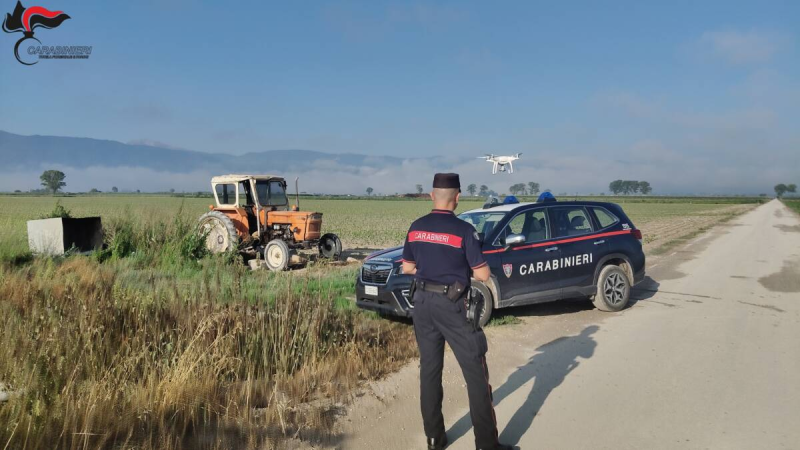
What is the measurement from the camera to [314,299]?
20.6 feet

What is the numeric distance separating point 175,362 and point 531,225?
534cm

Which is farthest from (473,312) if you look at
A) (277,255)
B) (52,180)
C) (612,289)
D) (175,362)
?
(52,180)

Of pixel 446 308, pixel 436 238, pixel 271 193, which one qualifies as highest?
pixel 271 193

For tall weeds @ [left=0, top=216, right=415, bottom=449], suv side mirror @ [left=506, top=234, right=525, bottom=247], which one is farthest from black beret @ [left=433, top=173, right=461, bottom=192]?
suv side mirror @ [left=506, top=234, right=525, bottom=247]

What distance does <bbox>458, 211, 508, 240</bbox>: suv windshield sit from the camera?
24.5 ft

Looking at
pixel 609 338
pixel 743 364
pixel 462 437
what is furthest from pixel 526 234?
pixel 462 437

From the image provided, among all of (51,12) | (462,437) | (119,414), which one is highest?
(51,12)

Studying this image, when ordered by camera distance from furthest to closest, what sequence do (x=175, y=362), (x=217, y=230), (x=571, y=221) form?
(x=217, y=230) → (x=571, y=221) → (x=175, y=362)

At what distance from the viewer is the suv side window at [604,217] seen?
27.6 ft

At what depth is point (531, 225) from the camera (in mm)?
7777

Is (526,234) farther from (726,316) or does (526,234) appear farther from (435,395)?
(435,395)

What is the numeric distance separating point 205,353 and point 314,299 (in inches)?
72.9

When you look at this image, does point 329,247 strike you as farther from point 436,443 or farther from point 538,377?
point 436,443

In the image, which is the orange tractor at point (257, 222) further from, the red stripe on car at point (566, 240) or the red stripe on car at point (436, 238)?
the red stripe on car at point (436, 238)
